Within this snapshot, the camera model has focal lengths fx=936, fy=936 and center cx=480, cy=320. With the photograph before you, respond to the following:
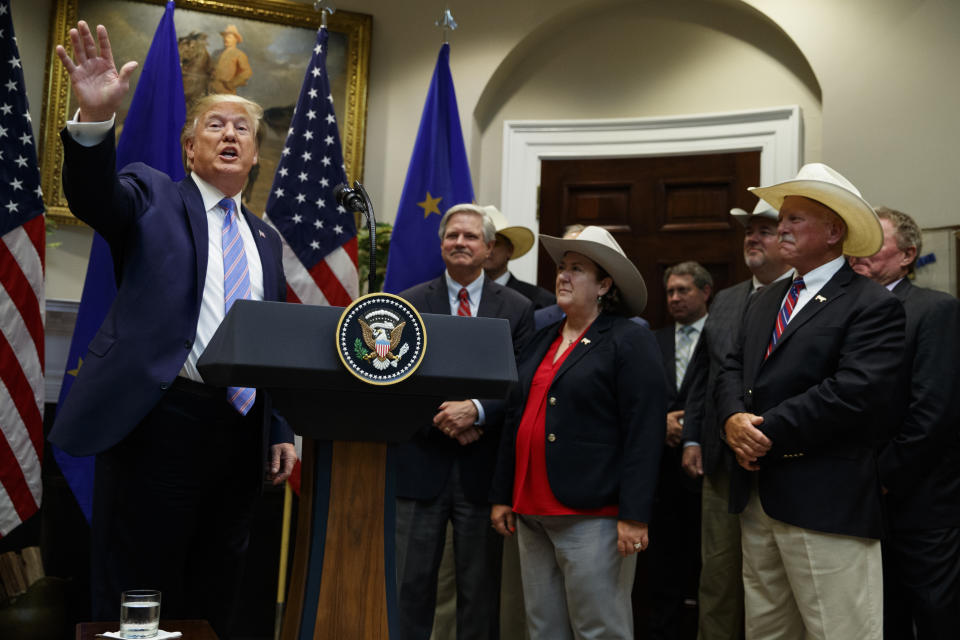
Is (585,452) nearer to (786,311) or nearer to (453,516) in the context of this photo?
(453,516)

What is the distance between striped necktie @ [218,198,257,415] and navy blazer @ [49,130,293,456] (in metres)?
0.06

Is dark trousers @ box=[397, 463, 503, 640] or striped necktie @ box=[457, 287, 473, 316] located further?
striped necktie @ box=[457, 287, 473, 316]

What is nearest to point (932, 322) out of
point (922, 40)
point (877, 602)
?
point (877, 602)

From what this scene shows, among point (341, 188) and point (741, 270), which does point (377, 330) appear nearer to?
point (341, 188)

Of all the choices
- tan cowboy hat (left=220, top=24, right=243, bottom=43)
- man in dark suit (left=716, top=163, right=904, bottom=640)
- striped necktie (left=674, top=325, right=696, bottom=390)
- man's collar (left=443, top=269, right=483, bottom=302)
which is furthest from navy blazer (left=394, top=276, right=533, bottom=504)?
tan cowboy hat (left=220, top=24, right=243, bottom=43)

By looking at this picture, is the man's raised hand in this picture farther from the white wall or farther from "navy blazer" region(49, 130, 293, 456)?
the white wall

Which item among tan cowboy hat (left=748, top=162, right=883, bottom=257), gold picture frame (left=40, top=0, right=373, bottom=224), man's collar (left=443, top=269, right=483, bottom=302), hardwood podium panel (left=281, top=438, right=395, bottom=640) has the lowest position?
hardwood podium panel (left=281, top=438, right=395, bottom=640)

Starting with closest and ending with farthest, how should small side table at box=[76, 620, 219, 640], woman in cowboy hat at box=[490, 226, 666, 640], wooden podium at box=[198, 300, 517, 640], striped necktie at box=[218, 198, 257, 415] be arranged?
wooden podium at box=[198, 300, 517, 640] → small side table at box=[76, 620, 219, 640] → striped necktie at box=[218, 198, 257, 415] → woman in cowboy hat at box=[490, 226, 666, 640]

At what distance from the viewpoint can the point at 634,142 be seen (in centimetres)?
544

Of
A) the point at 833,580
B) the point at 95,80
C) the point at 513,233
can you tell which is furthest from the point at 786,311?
the point at 95,80

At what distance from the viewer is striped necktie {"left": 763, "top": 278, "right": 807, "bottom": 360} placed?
9.36ft

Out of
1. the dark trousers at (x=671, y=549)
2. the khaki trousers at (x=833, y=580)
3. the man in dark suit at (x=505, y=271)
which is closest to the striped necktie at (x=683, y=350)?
the dark trousers at (x=671, y=549)

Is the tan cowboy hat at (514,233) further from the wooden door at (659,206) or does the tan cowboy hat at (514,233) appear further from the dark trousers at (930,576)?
the dark trousers at (930,576)

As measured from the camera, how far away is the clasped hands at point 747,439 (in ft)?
8.72
